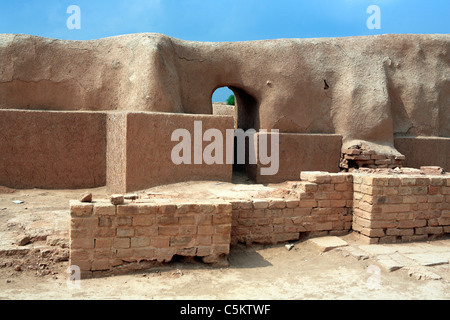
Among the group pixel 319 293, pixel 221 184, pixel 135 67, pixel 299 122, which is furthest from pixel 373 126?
pixel 319 293

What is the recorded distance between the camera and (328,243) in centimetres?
550

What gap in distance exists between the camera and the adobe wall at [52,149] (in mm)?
8492

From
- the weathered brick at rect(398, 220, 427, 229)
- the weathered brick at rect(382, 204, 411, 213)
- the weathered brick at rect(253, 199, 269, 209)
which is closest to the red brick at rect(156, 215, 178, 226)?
the weathered brick at rect(253, 199, 269, 209)

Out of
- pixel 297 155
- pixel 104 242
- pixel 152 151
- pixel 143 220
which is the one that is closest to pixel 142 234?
pixel 143 220

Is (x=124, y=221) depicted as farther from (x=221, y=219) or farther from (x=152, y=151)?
(x=152, y=151)

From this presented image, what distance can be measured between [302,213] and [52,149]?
5840mm

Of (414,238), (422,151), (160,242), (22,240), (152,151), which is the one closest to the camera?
(160,242)

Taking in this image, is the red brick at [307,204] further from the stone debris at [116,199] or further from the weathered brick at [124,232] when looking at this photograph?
the stone debris at [116,199]

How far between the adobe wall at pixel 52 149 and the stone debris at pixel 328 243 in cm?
542

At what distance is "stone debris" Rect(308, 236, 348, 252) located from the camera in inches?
211

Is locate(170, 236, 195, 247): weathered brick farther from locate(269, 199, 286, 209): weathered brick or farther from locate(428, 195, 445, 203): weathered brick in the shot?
locate(428, 195, 445, 203): weathered brick

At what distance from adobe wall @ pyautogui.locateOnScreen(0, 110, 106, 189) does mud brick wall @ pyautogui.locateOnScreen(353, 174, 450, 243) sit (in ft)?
19.2

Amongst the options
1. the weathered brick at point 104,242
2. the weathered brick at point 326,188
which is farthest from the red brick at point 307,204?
the weathered brick at point 104,242
